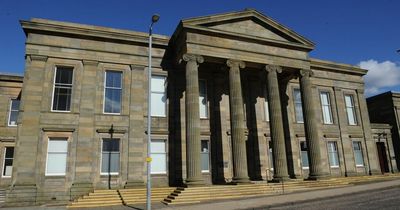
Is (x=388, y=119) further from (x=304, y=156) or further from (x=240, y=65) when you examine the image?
(x=240, y=65)

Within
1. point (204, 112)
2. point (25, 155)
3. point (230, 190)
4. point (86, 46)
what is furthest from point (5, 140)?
point (230, 190)

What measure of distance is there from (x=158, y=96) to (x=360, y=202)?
15.3 metres

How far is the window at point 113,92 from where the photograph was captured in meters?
22.3

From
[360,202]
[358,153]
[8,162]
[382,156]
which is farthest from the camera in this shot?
[382,156]

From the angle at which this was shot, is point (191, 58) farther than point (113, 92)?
No

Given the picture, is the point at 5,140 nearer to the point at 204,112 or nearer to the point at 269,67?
the point at 204,112

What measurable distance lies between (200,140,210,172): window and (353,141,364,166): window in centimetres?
1596

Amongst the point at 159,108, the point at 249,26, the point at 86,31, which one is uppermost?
the point at 249,26

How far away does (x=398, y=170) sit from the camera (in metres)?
33.7

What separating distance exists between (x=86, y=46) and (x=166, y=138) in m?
8.90

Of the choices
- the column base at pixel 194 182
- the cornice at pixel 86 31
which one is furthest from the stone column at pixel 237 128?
the cornice at pixel 86 31

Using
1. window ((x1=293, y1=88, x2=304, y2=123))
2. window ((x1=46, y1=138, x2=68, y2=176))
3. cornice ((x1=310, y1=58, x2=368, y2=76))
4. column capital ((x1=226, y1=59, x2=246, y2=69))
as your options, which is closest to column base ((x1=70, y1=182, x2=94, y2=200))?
window ((x1=46, y1=138, x2=68, y2=176))

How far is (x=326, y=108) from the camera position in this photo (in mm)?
30422

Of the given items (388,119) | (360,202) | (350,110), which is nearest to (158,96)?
(360,202)
